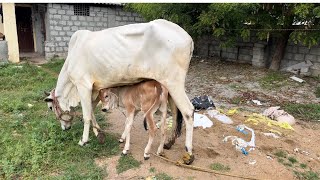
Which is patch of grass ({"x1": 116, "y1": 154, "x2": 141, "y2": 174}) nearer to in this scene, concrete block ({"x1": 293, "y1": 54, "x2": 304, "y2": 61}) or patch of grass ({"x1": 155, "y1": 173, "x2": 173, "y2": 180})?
patch of grass ({"x1": 155, "y1": 173, "x2": 173, "y2": 180})

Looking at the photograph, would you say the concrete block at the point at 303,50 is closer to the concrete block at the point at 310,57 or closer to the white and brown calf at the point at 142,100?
the concrete block at the point at 310,57

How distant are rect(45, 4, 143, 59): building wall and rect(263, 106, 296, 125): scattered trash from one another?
9419 mm

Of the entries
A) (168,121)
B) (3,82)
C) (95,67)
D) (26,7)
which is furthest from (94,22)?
(95,67)

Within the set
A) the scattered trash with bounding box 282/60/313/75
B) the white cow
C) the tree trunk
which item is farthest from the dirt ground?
the tree trunk

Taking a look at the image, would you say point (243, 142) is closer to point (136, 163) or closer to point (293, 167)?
point (293, 167)

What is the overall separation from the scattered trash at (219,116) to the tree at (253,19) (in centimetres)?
328

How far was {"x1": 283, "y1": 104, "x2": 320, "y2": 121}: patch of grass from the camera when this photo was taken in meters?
6.68

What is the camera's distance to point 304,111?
7.03 meters

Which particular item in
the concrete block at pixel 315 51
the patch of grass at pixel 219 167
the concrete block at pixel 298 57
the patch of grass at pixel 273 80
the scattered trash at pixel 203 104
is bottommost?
the patch of grass at pixel 219 167

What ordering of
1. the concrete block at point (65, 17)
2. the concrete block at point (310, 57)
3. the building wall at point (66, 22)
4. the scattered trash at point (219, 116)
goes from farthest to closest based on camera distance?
the concrete block at point (65, 17)
the building wall at point (66, 22)
the concrete block at point (310, 57)
the scattered trash at point (219, 116)

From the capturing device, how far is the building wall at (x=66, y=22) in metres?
12.2

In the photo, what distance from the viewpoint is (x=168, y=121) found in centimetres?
591

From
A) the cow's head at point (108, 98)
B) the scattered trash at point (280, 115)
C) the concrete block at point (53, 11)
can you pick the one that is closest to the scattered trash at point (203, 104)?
the scattered trash at point (280, 115)

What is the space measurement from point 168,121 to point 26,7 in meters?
12.2
